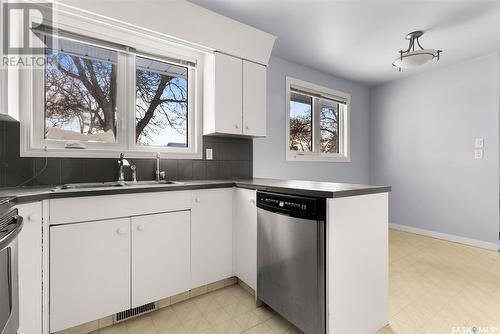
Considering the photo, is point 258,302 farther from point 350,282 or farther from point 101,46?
point 101,46

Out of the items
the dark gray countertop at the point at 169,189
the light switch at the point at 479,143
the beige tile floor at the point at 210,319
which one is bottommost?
the beige tile floor at the point at 210,319

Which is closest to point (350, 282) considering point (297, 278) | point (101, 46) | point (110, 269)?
point (297, 278)

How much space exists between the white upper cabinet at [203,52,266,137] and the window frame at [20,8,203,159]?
5.9 inches

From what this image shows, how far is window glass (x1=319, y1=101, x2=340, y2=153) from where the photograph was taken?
3.73 metres

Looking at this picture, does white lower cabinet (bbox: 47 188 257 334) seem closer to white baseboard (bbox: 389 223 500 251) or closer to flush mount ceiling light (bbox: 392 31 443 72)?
flush mount ceiling light (bbox: 392 31 443 72)

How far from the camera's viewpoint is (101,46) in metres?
1.92

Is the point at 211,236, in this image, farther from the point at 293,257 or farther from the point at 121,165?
the point at 121,165

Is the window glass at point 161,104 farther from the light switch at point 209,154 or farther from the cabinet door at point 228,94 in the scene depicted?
the cabinet door at point 228,94

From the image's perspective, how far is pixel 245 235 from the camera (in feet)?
6.18

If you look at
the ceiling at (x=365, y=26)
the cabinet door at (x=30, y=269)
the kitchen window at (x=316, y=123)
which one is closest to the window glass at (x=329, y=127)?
the kitchen window at (x=316, y=123)

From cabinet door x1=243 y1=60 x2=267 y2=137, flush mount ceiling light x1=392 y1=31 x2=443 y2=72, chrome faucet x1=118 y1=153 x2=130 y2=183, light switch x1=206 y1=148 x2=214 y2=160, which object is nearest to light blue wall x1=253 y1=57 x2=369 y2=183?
cabinet door x1=243 y1=60 x2=267 y2=137

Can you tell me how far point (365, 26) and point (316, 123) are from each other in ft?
4.81

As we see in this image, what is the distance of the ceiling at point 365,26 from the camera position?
6.82 ft

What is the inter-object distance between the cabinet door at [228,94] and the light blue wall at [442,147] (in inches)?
122
